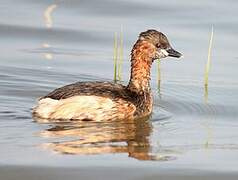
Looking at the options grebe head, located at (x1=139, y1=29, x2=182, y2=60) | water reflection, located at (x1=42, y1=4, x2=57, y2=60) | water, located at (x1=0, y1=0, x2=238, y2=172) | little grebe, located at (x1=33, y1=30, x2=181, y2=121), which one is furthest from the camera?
water reflection, located at (x1=42, y1=4, x2=57, y2=60)

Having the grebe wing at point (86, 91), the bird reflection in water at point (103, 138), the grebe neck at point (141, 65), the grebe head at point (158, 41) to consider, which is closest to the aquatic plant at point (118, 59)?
the grebe neck at point (141, 65)

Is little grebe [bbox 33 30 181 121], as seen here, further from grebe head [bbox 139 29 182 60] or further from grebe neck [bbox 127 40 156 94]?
grebe head [bbox 139 29 182 60]

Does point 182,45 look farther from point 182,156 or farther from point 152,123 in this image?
point 182,156

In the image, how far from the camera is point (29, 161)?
7.87m

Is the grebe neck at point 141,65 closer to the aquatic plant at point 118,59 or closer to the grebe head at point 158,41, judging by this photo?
the grebe head at point 158,41

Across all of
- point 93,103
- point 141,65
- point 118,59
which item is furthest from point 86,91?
point 118,59

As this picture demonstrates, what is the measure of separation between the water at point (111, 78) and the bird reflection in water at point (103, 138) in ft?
0.03

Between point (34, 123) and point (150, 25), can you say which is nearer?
point (34, 123)

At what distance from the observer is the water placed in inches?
327

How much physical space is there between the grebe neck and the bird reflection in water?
0.64m

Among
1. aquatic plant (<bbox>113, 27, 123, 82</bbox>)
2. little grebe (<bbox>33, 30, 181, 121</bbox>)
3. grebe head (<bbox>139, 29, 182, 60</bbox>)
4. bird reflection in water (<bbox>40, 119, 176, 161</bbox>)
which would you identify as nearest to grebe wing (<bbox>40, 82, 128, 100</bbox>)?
little grebe (<bbox>33, 30, 181, 121</bbox>)

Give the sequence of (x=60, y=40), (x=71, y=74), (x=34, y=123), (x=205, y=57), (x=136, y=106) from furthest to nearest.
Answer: (x=60, y=40) < (x=205, y=57) < (x=71, y=74) < (x=136, y=106) < (x=34, y=123)
